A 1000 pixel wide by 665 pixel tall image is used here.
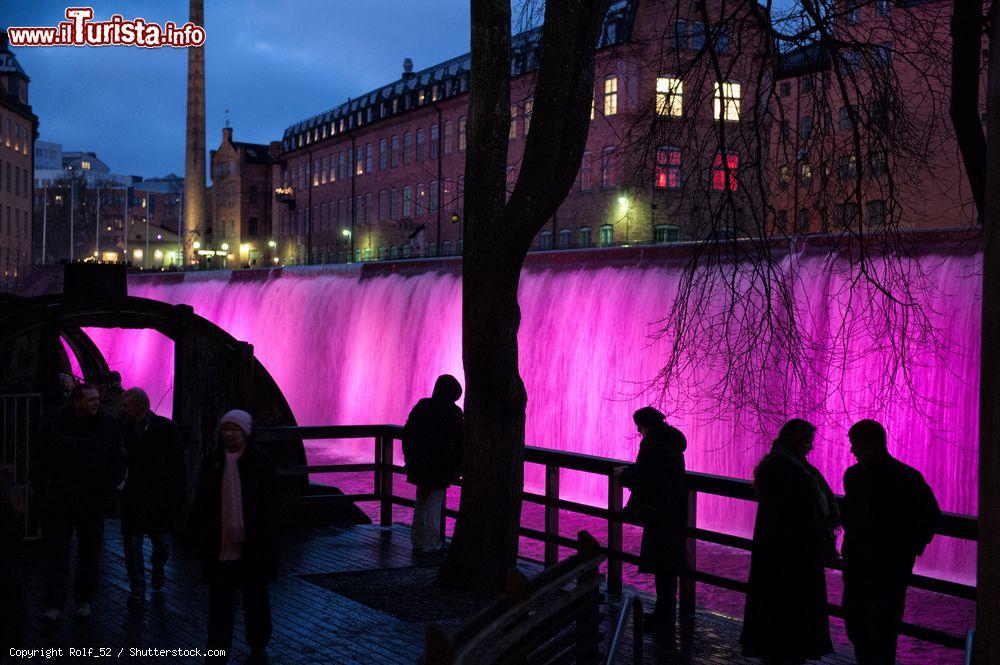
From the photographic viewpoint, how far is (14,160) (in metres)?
76.6

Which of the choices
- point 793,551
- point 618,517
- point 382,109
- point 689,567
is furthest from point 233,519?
point 382,109

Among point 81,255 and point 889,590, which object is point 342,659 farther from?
point 81,255

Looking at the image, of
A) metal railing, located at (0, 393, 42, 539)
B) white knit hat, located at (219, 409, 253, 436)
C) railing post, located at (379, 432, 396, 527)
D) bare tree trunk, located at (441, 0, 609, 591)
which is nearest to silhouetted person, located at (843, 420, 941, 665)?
bare tree trunk, located at (441, 0, 609, 591)

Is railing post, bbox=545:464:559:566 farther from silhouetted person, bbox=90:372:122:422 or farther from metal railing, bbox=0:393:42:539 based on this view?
metal railing, bbox=0:393:42:539

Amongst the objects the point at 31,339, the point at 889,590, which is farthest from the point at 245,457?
the point at 31,339

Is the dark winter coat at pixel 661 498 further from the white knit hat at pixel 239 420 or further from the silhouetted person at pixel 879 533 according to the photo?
the white knit hat at pixel 239 420

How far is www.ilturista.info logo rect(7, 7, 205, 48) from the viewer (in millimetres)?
41875

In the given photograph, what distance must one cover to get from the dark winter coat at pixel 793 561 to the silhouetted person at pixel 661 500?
1.38 m

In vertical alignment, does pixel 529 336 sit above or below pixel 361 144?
below

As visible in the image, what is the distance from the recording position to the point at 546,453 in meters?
10.6

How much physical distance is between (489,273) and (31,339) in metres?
5.58

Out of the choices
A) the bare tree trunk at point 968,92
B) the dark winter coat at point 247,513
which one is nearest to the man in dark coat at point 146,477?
the dark winter coat at point 247,513

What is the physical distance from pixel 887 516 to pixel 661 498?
80.4 inches

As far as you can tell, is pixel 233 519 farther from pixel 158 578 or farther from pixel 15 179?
pixel 15 179
